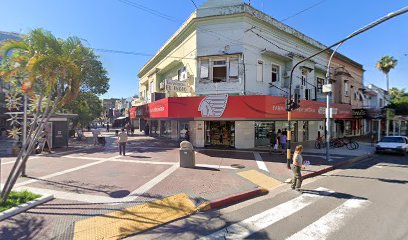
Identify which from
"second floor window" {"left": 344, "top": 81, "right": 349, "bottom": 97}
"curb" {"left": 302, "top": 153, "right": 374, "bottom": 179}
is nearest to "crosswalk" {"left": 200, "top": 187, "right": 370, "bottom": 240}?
"curb" {"left": 302, "top": 153, "right": 374, "bottom": 179}

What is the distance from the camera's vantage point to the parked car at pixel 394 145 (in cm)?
1648

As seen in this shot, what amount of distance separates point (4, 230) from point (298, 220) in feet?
21.8

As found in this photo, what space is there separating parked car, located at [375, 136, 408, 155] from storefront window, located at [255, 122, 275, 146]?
8.04 meters

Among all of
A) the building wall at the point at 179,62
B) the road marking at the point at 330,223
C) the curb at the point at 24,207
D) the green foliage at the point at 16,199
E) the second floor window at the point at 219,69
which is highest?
the building wall at the point at 179,62

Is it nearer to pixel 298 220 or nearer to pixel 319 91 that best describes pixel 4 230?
pixel 298 220

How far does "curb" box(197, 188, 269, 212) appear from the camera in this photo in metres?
6.35

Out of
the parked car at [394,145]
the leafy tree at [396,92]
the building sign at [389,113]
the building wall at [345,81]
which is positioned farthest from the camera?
the leafy tree at [396,92]

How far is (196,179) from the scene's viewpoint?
29.6ft

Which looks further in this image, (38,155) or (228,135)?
(228,135)

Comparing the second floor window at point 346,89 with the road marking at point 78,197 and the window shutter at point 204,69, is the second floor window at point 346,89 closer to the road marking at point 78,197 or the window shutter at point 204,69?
the window shutter at point 204,69

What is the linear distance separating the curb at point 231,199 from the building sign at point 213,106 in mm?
7102

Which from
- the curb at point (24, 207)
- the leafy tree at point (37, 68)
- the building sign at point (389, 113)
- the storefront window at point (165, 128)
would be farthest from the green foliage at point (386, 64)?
the curb at point (24, 207)

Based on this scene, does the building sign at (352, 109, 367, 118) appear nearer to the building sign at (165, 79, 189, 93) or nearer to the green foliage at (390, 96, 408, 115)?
the green foliage at (390, 96, 408, 115)

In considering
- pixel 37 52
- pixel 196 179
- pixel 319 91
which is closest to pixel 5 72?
pixel 37 52
